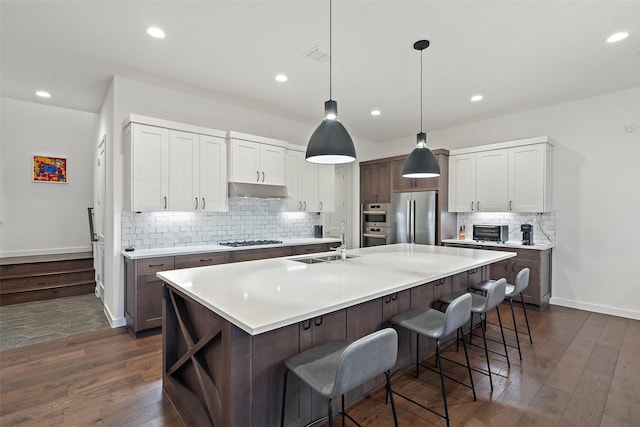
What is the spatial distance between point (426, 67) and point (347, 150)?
1.80 meters

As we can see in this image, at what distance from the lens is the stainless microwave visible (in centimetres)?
480

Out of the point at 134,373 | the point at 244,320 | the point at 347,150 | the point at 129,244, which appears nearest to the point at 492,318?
the point at 347,150

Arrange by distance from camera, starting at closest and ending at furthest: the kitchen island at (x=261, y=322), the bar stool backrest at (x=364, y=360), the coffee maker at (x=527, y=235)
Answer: the bar stool backrest at (x=364, y=360), the kitchen island at (x=261, y=322), the coffee maker at (x=527, y=235)

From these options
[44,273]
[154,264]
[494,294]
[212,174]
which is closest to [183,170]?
[212,174]

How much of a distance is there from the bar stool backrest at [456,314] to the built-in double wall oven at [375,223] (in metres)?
3.86

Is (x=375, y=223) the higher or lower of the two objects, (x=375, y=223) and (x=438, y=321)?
the higher

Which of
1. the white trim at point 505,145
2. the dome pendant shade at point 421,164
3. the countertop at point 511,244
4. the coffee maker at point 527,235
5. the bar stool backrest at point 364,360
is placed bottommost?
the bar stool backrest at point 364,360

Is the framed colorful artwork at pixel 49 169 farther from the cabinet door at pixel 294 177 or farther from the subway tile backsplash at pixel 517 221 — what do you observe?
the subway tile backsplash at pixel 517 221

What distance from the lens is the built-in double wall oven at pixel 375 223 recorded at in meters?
6.05

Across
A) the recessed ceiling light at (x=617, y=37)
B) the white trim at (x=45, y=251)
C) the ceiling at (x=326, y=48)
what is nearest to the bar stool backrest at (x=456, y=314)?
the ceiling at (x=326, y=48)

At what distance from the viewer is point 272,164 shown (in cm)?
470

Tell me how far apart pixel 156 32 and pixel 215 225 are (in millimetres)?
2512

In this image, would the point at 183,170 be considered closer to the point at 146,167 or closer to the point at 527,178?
the point at 146,167

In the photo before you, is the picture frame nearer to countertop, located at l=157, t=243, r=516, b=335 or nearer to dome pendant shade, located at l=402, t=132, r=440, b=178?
countertop, located at l=157, t=243, r=516, b=335
